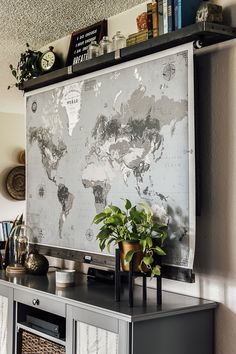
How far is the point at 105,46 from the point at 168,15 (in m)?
0.55

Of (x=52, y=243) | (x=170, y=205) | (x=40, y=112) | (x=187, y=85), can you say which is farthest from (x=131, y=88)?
(x=52, y=243)

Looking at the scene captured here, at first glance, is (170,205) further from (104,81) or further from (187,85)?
(104,81)

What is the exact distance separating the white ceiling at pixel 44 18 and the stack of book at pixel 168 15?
1.13 ft

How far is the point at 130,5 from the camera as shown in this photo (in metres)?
3.17

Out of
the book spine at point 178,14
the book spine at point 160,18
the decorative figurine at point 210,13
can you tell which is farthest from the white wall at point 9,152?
the decorative figurine at point 210,13

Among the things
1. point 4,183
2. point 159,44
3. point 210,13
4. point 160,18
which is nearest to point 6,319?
point 159,44

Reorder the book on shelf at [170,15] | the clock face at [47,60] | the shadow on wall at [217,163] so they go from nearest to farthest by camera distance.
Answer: the shadow on wall at [217,163]
the book on shelf at [170,15]
the clock face at [47,60]

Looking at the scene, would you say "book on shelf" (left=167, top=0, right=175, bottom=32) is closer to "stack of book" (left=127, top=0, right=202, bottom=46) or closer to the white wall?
"stack of book" (left=127, top=0, right=202, bottom=46)

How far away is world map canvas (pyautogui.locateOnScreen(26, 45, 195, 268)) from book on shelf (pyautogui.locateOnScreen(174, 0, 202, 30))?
0.45ft

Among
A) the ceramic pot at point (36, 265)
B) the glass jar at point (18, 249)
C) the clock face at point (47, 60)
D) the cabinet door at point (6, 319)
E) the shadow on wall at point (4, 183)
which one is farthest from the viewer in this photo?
the shadow on wall at point (4, 183)

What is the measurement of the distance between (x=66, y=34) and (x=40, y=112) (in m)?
0.59

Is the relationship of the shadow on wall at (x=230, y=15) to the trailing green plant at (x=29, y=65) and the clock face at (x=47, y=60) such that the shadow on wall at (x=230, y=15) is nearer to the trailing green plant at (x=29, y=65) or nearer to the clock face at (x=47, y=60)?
the clock face at (x=47, y=60)

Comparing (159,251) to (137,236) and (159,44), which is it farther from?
(159,44)

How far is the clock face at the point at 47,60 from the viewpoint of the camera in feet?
12.1
